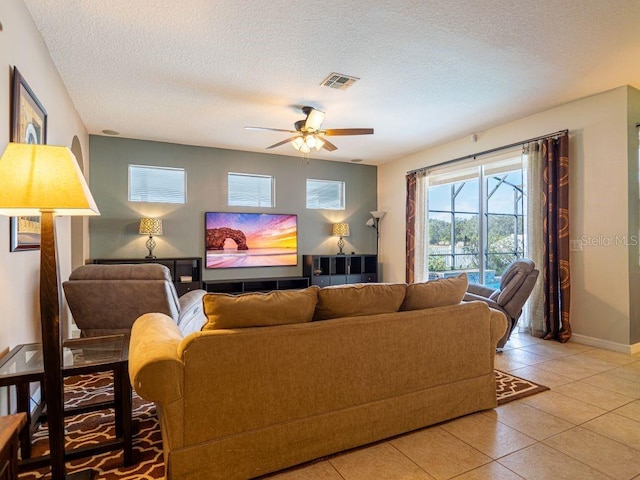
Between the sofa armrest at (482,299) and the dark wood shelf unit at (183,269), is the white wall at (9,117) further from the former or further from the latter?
the sofa armrest at (482,299)

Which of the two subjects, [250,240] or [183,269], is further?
[250,240]

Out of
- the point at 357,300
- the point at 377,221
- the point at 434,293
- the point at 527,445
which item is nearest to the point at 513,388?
the point at 527,445

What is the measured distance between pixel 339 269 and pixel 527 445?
478 centimetres

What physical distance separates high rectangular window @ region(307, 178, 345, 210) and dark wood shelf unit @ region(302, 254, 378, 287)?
1.01 metres

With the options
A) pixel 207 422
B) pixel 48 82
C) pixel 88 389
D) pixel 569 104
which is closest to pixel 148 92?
pixel 48 82

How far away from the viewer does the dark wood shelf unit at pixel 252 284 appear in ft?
18.1

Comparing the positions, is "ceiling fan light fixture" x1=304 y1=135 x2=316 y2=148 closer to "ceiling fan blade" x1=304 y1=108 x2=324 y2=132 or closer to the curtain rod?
"ceiling fan blade" x1=304 y1=108 x2=324 y2=132

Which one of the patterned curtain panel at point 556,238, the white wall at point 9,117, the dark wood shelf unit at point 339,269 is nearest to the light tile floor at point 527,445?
the patterned curtain panel at point 556,238

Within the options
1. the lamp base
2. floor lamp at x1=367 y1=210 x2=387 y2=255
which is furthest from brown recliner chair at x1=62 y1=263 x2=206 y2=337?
floor lamp at x1=367 y1=210 x2=387 y2=255

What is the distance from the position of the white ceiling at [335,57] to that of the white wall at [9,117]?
19 centimetres

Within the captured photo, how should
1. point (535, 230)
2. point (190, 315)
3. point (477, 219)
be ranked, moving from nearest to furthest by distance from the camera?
1. point (190, 315)
2. point (535, 230)
3. point (477, 219)

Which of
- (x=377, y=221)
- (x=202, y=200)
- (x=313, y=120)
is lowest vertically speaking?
(x=377, y=221)

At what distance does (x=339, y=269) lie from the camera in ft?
21.9

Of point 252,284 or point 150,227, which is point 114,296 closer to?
point 150,227
